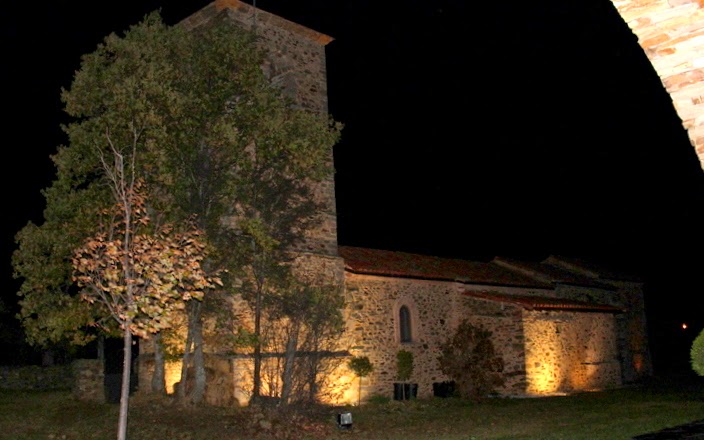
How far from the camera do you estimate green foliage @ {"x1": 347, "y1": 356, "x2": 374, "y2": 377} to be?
2192 centimetres

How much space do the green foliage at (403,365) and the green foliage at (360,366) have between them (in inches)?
69.8

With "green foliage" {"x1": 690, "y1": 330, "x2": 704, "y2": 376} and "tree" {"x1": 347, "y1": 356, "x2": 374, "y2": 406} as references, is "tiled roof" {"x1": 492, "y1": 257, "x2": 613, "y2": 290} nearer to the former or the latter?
"tree" {"x1": 347, "y1": 356, "x2": 374, "y2": 406}

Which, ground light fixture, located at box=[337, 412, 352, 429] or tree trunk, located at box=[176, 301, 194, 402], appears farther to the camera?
tree trunk, located at box=[176, 301, 194, 402]

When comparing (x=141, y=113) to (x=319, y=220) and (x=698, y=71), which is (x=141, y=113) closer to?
(x=319, y=220)

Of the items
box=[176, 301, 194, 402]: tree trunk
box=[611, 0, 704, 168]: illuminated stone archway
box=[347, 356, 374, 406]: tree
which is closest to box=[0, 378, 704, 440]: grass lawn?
box=[176, 301, 194, 402]: tree trunk

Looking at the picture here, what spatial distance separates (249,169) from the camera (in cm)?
1892

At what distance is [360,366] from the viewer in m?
22.0

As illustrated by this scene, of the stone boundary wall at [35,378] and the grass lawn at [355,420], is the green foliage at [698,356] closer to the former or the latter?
the grass lawn at [355,420]

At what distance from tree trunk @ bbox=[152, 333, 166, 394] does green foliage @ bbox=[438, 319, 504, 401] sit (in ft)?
35.3

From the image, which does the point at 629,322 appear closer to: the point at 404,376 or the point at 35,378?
the point at 404,376

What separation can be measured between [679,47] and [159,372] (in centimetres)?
1774

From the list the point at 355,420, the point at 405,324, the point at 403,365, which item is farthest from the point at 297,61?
the point at 355,420

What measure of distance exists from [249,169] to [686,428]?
12656mm

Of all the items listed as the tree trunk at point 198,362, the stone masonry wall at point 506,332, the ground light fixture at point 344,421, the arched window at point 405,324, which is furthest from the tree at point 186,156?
the stone masonry wall at point 506,332
